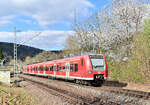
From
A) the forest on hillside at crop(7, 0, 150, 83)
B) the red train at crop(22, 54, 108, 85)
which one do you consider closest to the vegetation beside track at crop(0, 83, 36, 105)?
the red train at crop(22, 54, 108, 85)

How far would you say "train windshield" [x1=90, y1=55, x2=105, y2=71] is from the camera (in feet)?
56.4

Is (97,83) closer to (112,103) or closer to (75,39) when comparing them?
(112,103)

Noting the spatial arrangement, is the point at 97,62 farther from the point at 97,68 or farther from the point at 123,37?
the point at 123,37

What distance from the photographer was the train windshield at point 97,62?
17188 millimetres

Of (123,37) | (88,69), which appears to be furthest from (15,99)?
(123,37)

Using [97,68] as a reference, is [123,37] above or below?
above

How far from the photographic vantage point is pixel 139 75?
18047mm

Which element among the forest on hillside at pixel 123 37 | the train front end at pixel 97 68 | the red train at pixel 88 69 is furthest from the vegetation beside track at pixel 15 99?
the forest on hillside at pixel 123 37

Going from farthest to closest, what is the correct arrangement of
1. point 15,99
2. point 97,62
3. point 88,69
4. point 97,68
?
point 97,62 < point 97,68 < point 88,69 < point 15,99

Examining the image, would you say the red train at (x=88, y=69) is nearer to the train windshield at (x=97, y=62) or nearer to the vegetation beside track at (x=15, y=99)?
the train windshield at (x=97, y=62)

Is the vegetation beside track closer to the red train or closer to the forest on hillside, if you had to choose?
the red train

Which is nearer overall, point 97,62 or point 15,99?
point 15,99

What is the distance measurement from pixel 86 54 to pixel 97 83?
9.73 ft

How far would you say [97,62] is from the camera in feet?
57.6
